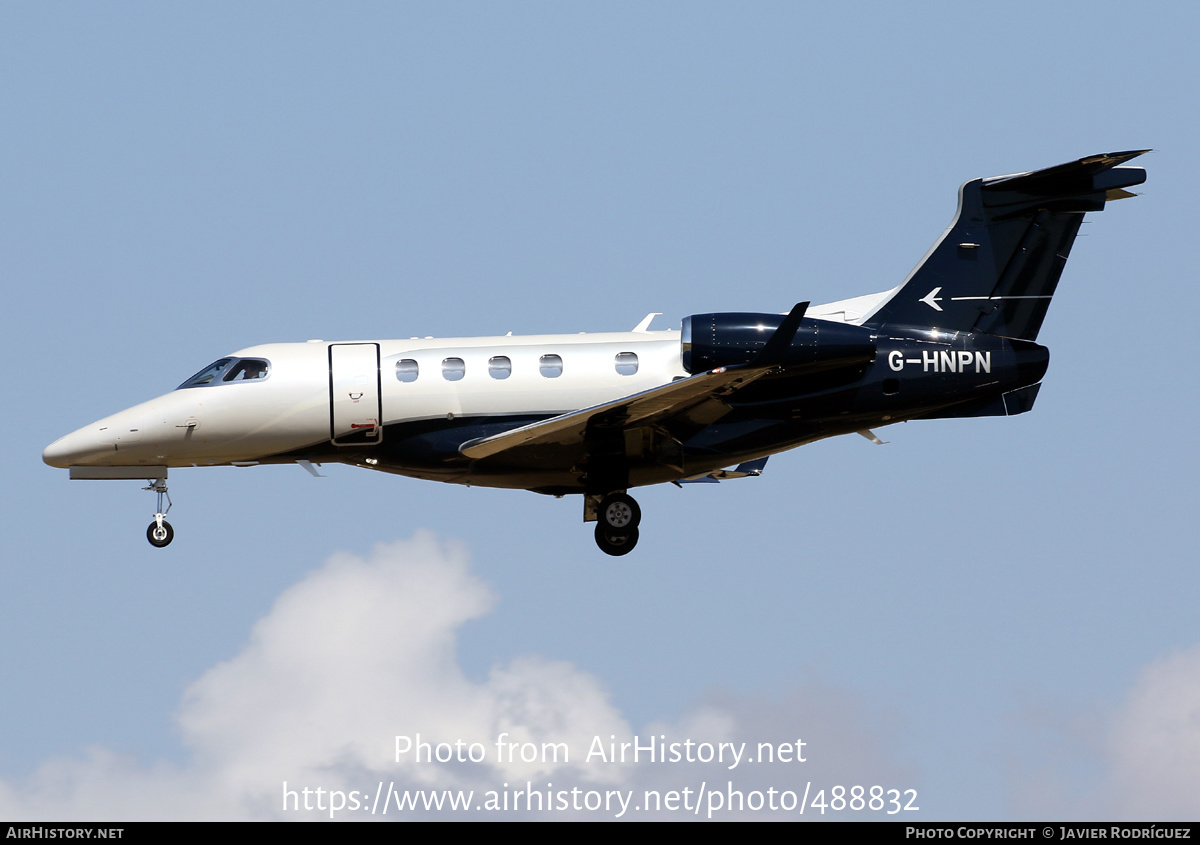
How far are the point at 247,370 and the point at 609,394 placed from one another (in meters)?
6.23

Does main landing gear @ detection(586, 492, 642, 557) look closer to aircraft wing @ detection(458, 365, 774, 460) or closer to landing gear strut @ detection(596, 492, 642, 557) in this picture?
landing gear strut @ detection(596, 492, 642, 557)

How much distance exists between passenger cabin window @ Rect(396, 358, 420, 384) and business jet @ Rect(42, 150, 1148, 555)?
3cm

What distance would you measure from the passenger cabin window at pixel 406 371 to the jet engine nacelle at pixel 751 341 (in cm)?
458

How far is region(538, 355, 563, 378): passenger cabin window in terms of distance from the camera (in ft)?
91.2

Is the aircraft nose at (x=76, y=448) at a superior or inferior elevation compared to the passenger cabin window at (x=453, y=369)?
inferior

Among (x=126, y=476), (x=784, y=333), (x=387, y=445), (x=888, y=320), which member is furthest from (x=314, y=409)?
(x=888, y=320)

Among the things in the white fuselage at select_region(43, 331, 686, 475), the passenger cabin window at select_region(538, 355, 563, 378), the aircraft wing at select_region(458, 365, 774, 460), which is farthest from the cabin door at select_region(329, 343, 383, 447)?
the passenger cabin window at select_region(538, 355, 563, 378)

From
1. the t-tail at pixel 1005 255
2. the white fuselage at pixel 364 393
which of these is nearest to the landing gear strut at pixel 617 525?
the white fuselage at pixel 364 393

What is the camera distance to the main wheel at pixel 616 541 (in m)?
27.9

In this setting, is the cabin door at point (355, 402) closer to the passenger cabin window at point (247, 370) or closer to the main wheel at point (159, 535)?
the passenger cabin window at point (247, 370)

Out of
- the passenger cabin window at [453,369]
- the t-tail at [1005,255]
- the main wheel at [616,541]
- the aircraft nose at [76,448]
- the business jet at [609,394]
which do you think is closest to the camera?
the business jet at [609,394]

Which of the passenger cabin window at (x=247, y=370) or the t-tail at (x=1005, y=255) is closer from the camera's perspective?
the passenger cabin window at (x=247, y=370)

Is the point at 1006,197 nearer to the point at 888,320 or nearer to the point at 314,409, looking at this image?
the point at 888,320

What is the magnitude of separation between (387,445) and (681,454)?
4940mm
